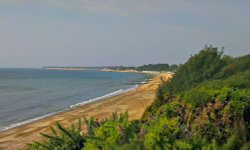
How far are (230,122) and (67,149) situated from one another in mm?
3727

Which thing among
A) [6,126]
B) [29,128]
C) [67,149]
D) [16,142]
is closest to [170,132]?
[67,149]

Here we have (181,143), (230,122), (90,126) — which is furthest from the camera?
(230,122)

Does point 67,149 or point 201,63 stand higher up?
point 201,63

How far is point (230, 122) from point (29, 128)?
1917 cm

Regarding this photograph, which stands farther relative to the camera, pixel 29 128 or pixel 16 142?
pixel 29 128

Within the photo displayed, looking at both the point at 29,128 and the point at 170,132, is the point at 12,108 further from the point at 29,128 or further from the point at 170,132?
the point at 170,132

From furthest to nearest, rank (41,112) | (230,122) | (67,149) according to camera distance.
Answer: (41,112), (230,122), (67,149)

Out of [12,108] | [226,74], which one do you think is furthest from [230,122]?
[12,108]

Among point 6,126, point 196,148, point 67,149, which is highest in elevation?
point 196,148

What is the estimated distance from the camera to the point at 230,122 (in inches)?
314

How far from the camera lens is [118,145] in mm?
5371

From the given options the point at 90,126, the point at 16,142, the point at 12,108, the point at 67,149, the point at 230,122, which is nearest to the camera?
the point at 67,149

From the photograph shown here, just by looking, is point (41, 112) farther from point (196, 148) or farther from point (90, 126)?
point (196, 148)

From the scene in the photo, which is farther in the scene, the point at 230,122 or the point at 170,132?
the point at 230,122
